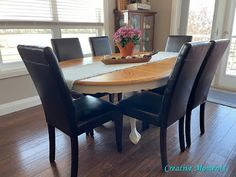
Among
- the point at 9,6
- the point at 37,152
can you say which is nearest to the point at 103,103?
the point at 37,152

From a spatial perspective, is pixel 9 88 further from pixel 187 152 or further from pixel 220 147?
pixel 220 147

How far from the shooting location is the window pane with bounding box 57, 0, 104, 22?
3.09 meters

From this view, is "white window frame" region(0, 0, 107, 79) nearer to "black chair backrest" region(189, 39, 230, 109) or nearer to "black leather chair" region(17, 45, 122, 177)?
"black leather chair" region(17, 45, 122, 177)

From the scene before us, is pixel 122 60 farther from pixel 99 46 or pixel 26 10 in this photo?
pixel 26 10

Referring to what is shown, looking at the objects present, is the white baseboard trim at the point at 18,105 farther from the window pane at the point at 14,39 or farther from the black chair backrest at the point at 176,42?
the black chair backrest at the point at 176,42

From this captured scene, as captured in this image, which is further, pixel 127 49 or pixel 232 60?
pixel 232 60

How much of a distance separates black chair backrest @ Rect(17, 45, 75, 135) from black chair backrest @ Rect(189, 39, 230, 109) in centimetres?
109

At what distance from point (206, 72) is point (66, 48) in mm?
1622

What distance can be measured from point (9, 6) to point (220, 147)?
2961 mm

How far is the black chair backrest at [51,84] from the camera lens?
1.16 m

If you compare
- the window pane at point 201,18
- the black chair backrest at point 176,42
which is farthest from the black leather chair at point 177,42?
the window pane at point 201,18

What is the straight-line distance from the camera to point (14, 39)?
2707 mm

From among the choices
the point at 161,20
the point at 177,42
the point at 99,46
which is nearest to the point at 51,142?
the point at 99,46

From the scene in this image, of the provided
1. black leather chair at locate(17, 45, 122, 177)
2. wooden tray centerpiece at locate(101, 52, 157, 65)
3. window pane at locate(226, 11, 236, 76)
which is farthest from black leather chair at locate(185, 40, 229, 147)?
window pane at locate(226, 11, 236, 76)
